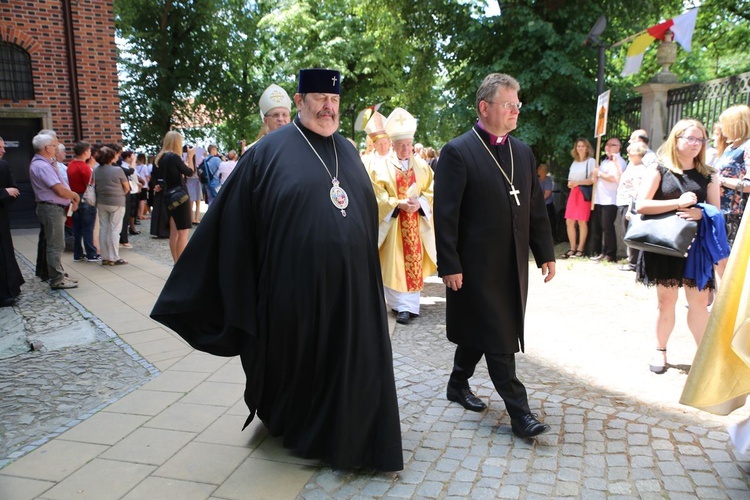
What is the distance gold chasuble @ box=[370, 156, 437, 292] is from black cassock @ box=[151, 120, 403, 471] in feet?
10.0

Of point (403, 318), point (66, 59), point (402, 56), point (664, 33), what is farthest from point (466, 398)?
point (402, 56)

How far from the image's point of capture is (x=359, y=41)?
71.1 feet

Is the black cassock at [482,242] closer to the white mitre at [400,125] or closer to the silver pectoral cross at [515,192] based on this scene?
the silver pectoral cross at [515,192]

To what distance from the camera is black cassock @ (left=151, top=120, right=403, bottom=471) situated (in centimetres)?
316

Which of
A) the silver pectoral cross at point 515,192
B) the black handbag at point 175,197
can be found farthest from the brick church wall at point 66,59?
the silver pectoral cross at point 515,192

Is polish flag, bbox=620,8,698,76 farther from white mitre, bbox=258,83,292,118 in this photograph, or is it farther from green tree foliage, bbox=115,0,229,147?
green tree foliage, bbox=115,0,229,147

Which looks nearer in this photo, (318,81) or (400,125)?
(318,81)

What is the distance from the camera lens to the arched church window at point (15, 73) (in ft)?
40.9

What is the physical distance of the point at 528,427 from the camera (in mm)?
3494

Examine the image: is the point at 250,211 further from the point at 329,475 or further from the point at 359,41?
the point at 359,41

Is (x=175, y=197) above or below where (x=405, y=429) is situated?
above

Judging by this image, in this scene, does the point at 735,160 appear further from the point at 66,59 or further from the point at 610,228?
the point at 66,59

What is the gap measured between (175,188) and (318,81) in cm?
584

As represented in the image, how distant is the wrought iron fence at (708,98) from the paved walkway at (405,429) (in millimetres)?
3828
